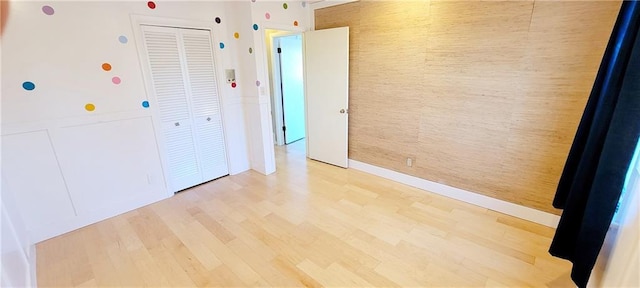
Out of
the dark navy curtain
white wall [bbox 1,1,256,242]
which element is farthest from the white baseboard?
white wall [bbox 1,1,256,242]

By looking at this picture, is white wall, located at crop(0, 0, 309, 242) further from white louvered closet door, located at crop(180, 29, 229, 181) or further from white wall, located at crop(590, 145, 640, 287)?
white wall, located at crop(590, 145, 640, 287)

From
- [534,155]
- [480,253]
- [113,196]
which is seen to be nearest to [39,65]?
[113,196]

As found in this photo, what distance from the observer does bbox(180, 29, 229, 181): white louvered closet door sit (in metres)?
2.92

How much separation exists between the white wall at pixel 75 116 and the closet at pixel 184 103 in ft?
0.44

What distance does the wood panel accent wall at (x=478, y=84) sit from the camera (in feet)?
6.57

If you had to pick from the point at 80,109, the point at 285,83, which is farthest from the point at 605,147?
the point at 285,83

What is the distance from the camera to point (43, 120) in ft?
7.01

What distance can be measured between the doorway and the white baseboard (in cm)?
184

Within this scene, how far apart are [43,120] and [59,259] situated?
3.70ft

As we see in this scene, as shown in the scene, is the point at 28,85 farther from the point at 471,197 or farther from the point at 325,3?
the point at 471,197

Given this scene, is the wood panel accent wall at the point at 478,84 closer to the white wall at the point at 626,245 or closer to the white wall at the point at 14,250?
the white wall at the point at 626,245

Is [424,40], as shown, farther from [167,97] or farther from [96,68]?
[96,68]

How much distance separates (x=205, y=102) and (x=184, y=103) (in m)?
0.24

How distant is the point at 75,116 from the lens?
2.28m
